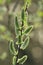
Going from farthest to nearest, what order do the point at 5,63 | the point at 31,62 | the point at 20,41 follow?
the point at 31,62 → the point at 5,63 → the point at 20,41

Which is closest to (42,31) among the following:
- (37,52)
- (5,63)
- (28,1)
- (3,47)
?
(37,52)

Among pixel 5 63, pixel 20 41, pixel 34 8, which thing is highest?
pixel 20 41

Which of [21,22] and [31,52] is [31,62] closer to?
[31,52]

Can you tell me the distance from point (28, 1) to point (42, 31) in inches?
129

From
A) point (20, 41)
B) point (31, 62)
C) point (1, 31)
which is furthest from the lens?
point (31, 62)

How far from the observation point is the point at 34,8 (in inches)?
136

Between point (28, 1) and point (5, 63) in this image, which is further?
point (5, 63)

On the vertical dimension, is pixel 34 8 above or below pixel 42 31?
above

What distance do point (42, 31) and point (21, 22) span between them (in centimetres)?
329

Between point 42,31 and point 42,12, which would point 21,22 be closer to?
point 42,12

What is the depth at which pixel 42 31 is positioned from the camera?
376cm

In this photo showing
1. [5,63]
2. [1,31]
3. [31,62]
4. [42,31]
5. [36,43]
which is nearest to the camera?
[1,31]

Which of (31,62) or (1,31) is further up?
(1,31)

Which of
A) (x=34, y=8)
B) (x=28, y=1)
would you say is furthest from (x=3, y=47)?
(x=28, y=1)
